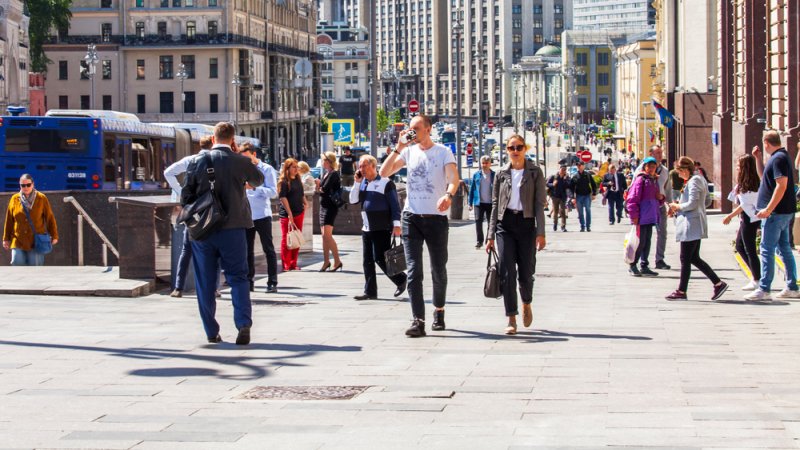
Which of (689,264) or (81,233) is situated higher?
(81,233)

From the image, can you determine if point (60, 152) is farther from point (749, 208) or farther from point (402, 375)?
point (402, 375)

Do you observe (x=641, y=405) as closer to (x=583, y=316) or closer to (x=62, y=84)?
(x=583, y=316)

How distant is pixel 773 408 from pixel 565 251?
18155 mm

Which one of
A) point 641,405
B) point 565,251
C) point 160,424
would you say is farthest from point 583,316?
point 565,251

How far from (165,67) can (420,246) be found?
9563 cm

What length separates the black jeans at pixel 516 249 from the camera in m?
12.3

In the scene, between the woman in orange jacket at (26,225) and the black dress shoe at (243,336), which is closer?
the black dress shoe at (243,336)

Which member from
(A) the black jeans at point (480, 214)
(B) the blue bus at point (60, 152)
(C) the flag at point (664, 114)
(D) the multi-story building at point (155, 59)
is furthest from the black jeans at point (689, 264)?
(D) the multi-story building at point (155, 59)

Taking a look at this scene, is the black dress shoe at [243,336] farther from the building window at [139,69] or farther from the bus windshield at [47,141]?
the building window at [139,69]

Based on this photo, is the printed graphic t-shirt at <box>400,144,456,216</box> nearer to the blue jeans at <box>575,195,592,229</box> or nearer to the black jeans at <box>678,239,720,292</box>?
the black jeans at <box>678,239,720,292</box>

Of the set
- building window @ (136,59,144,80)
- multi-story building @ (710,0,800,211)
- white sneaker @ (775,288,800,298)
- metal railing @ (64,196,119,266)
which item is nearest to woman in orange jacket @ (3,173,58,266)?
metal railing @ (64,196,119,266)

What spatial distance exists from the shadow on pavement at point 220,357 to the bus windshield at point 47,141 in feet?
81.1

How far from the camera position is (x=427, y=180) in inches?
474

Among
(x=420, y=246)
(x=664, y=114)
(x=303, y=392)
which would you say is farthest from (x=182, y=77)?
(x=303, y=392)
